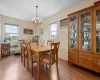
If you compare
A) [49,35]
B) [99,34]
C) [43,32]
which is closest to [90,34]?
[99,34]

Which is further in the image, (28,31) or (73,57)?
(28,31)

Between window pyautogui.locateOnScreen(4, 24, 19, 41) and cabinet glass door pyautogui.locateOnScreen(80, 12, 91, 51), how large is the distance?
4453 mm

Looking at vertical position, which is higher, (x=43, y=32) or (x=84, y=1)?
(x=84, y=1)

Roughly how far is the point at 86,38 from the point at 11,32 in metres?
4.74

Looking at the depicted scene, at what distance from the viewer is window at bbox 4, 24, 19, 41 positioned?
17.3 feet

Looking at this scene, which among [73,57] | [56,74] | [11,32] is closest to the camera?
[56,74]

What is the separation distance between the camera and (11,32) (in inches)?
216

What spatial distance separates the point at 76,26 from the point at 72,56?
1180mm

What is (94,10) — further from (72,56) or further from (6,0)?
(6,0)

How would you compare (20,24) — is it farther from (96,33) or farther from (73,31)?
(96,33)

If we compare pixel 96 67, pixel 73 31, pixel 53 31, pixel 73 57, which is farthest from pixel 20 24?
pixel 96 67

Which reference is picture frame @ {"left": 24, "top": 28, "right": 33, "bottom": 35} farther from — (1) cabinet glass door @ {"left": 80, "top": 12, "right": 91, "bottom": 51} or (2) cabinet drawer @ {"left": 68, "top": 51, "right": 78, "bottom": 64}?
(1) cabinet glass door @ {"left": 80, "top": 12, "right": 91, "bottom": 51}

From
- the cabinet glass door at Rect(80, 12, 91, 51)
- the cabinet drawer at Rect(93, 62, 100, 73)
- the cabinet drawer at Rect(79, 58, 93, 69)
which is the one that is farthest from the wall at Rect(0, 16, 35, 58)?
the cabinet drawer at Rect(93, 62, 100, 73)

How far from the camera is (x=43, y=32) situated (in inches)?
238
